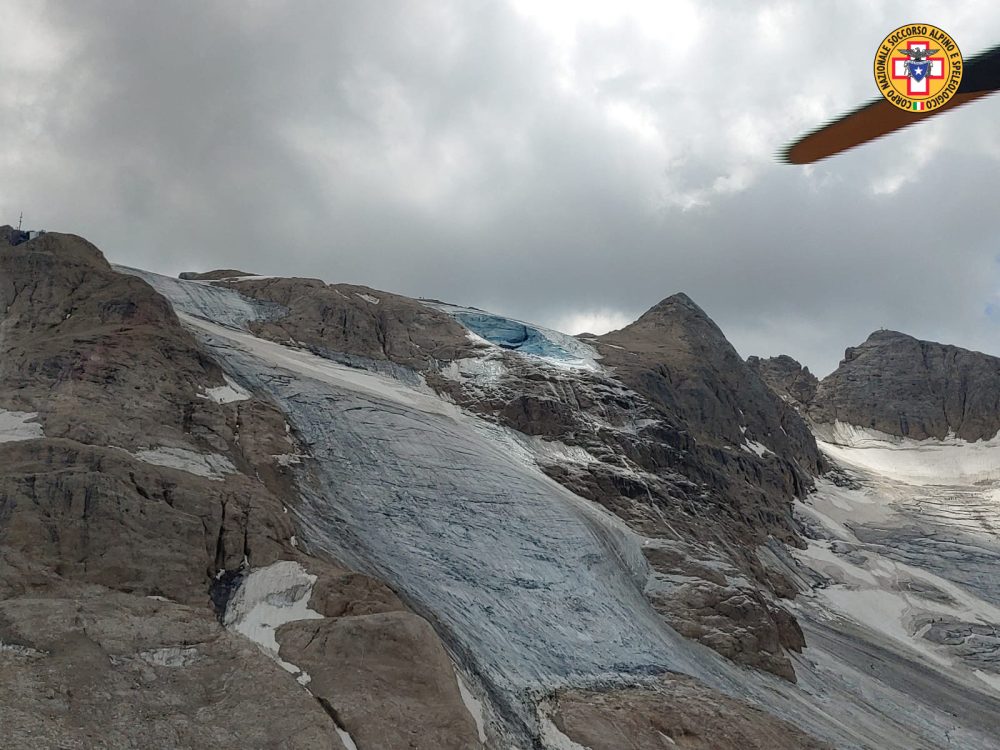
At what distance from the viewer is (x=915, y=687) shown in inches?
1556

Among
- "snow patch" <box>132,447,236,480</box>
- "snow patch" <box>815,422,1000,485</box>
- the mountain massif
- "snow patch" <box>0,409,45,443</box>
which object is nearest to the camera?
the mountain massif

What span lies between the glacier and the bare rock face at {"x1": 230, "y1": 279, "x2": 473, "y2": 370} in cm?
643

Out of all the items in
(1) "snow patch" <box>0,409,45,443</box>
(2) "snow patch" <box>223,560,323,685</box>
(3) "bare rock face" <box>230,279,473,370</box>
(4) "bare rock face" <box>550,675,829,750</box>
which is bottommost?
(4) "bare rock face" <box>550,675,829,750</box>

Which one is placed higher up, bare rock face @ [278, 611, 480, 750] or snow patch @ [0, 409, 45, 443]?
snow patch @ [0, 409, 45, 443]

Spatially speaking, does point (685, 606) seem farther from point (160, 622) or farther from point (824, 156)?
point (824, 156)

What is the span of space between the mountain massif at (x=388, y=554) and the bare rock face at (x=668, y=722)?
0.12 meters

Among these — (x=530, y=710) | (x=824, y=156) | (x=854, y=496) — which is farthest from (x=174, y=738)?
(x=854, y=496)

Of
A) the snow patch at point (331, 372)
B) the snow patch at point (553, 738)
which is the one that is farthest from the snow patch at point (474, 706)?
the snow patch at point (331, 372)

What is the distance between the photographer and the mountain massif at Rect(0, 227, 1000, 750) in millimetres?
16406

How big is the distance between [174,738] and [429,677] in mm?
6273

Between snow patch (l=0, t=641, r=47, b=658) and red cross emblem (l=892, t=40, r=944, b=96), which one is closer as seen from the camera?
red cross emblem (l=892, t=40, r=944, b=96)

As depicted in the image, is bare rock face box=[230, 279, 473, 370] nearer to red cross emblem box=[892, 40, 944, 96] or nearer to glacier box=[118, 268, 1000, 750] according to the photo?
glacier box=[118, 268, 1000, 750]

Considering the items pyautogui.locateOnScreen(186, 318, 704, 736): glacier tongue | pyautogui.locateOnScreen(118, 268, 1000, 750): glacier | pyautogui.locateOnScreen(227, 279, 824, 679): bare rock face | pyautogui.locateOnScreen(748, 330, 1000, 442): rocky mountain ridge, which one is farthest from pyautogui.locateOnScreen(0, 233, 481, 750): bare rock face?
pyautogui.locateOnScreen(748, 330, 1000, 442): rocky mountain ridge

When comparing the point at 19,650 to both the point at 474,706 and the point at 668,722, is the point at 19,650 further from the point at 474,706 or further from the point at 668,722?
the point at 668,722
